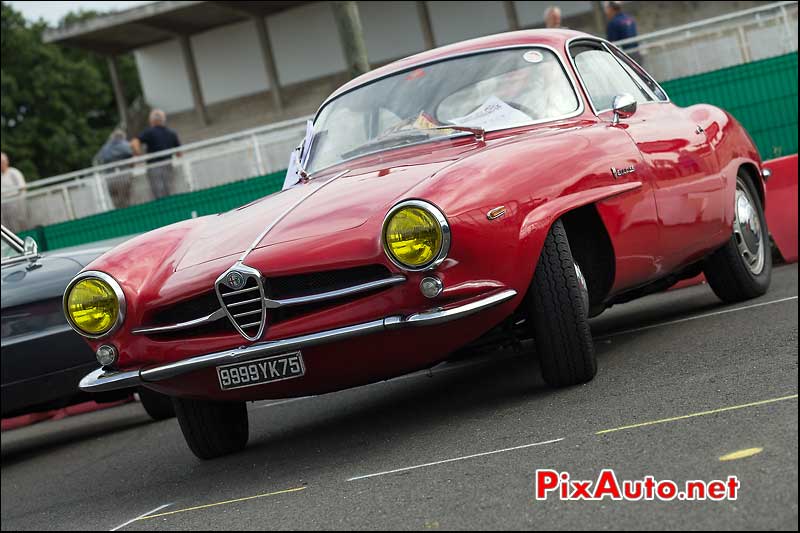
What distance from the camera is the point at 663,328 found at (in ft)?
21.9

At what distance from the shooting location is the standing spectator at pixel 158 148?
17.4m

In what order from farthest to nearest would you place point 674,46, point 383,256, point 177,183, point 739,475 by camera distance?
point 177,183 < point 674,46 < point 383,256 < point 739,475

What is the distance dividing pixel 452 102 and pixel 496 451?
93.0 inches

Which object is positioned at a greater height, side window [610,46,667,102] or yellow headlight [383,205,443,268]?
side window [610,46,667,102]

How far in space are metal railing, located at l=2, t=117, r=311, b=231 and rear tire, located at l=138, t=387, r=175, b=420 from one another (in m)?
9.40

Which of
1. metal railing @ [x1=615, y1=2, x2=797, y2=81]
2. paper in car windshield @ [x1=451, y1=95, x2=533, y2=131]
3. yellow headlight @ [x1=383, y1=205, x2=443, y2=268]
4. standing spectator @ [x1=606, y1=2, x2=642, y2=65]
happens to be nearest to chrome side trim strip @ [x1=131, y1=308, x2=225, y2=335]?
yellow headlight @ [x1=383, y1=205, x2=443, y2=268]

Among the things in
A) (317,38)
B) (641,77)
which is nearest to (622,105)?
(641,77)

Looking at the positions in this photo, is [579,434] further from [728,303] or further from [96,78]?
[96,78]

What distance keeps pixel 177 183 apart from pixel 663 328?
11655mm

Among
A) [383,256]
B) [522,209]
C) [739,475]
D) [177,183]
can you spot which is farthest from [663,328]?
[177,183]

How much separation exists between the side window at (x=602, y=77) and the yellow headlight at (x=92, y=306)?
256cm

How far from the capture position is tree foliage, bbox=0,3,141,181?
167 ft

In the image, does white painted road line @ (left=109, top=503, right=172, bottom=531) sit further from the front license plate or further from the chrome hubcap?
the chrome hubcap

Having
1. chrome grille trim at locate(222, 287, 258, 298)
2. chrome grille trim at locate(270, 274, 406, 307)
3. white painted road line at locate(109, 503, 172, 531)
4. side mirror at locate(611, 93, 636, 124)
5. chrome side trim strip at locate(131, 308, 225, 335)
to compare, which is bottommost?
white painted road line at locate(109, 503, 172, 531)
